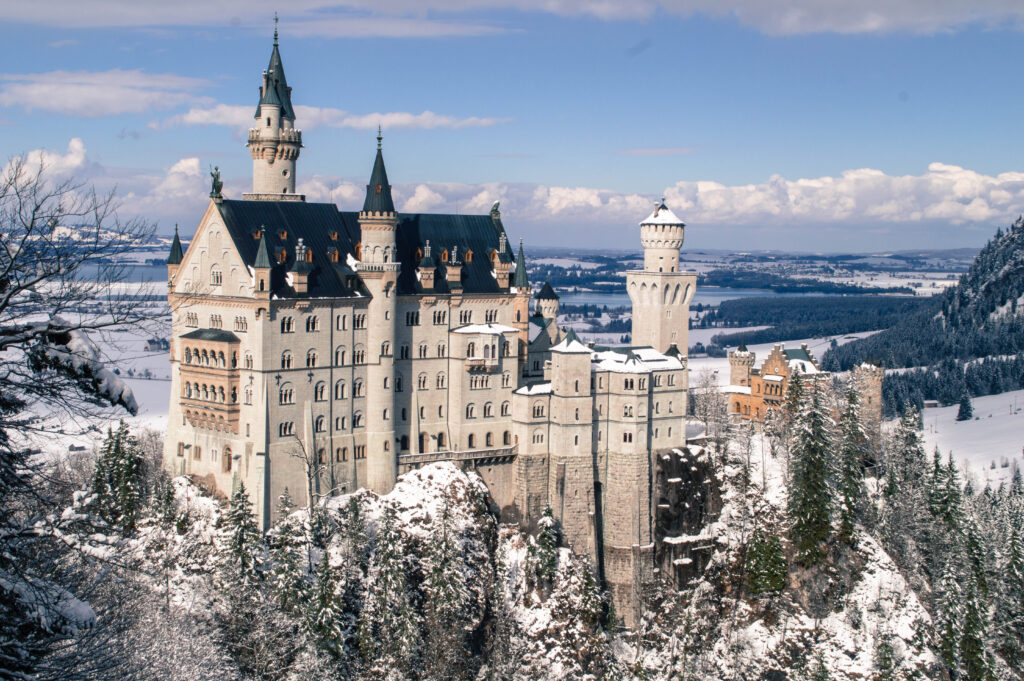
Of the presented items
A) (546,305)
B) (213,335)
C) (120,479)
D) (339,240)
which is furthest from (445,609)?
(546,305)

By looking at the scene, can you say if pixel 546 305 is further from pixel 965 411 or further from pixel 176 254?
pixel 965 411

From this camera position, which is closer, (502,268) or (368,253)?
(368,253)

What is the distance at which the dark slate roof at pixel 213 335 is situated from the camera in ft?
243

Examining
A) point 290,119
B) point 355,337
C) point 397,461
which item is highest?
point 290,119

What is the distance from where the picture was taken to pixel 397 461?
8112 centimetres

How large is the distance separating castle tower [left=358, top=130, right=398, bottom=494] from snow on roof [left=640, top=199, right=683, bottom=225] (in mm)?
29242

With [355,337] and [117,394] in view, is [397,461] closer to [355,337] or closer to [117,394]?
[355,337]

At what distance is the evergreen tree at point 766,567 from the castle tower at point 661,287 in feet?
75.7

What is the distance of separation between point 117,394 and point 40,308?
249 cm

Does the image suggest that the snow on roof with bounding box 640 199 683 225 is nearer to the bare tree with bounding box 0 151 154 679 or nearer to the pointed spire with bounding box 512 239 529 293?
the pointed spire with bounding box 512 239 529 293

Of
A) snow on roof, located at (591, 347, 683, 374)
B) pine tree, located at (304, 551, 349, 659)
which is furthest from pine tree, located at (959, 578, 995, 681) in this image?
pine tree, located at (304, 551, 349, 659)

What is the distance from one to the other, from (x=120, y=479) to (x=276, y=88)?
111 ft

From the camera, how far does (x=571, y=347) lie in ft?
279

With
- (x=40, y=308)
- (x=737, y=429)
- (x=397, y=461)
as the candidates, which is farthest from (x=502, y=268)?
(x=40, y=308)
